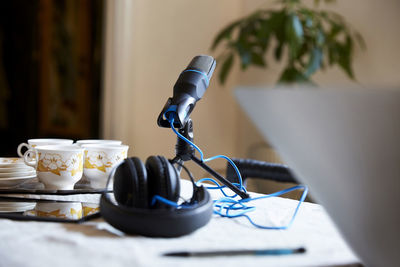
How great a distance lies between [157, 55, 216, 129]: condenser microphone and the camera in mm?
635

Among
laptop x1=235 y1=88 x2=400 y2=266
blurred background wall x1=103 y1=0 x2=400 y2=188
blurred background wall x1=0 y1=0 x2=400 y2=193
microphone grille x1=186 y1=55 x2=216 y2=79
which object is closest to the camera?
laptop x1=235 y1=88 x2=400 y2=266

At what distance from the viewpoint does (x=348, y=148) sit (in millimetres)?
335

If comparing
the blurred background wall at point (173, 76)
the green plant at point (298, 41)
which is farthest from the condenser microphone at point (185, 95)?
the blurred background wall at point (173, 76)

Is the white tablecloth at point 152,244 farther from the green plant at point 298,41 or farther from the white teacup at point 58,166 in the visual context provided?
the green plant at point 298,41

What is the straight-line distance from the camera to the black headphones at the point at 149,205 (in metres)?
0.47

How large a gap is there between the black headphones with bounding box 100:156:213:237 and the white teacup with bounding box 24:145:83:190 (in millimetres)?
168

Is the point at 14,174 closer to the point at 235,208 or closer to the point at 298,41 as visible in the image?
the point at 235,208

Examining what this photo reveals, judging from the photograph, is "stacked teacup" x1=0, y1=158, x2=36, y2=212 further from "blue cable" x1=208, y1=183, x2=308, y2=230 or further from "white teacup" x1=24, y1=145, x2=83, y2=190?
"blue cable" x1=208, y1=183, x2=308, y2=230

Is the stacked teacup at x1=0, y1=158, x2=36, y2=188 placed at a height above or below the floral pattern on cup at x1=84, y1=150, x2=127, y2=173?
below

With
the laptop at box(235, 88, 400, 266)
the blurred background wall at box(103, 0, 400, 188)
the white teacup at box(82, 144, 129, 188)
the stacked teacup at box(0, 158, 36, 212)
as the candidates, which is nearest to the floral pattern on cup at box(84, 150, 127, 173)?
the white teacup at box(82, 144, 129, 188)

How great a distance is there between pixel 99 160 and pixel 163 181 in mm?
276

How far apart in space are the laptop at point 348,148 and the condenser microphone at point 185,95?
27 cm

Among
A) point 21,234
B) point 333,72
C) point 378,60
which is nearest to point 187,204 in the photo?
point 21,234

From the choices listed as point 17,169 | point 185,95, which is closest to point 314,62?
point 185,95
